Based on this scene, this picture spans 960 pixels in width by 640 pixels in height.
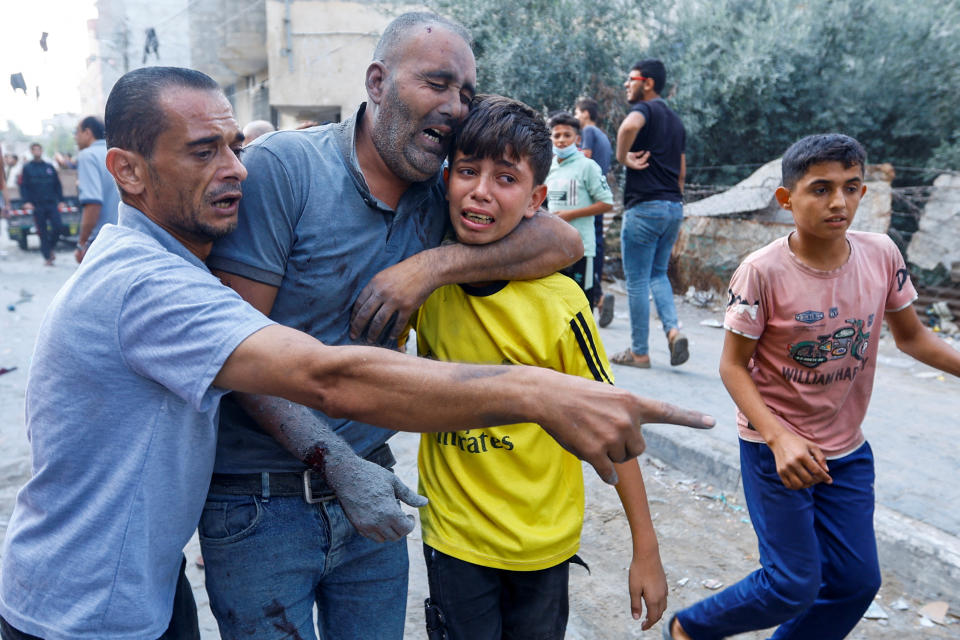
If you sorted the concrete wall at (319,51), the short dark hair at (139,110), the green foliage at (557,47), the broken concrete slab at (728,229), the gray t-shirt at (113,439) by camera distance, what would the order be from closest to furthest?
the gray t-shirt at (113,439) → the short dark hair at (139,110) → the broken concrete slab at (728,229) → the green foliage at (557,47) → the concrete wall at (319,51)

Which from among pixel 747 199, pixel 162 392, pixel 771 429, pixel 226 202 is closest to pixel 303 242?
pixel 226 202

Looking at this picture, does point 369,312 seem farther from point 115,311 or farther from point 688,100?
point 688,100

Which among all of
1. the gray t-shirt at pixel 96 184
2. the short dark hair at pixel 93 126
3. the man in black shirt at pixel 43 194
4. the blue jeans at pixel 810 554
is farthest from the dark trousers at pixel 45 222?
the blue jeans at pixel 810 554

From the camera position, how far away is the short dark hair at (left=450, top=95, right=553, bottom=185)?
1.72 meters

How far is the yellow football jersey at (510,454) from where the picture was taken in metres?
1.74

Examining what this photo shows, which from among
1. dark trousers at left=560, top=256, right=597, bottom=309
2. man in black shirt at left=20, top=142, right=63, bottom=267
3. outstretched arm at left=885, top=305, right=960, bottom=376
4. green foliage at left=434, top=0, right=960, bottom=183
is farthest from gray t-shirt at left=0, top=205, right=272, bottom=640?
man in black shirt at left=20, top=142, right=63, bottom=267

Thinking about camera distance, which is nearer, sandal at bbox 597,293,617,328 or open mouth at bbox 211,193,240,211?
open mouth at bbox 211,193,240,211

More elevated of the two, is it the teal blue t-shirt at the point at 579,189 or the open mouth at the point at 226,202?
the open mouth at the point at 226,202

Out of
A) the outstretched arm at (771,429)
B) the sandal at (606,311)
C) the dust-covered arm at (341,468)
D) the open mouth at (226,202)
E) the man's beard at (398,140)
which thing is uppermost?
the man's beard at (398,140)

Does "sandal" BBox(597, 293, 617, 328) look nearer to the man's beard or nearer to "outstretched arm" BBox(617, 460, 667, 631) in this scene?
"outstretched arm" BBox(617, 460, 667, 631)

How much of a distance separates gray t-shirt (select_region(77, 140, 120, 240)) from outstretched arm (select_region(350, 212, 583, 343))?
5.20 metres

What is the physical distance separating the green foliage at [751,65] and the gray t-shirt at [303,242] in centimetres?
973

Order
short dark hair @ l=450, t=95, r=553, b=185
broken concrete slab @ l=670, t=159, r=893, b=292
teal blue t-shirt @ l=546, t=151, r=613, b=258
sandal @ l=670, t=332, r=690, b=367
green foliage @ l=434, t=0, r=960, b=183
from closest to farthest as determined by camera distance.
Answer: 1. short dark hair @ l=450, t=95, r=553, b=185
2. sandal @ l=670, t=332, r=690, b=367
3. teal blue t-shirt @ l=546, t=151, r=613, b=258
4. broken concrete slab @ l=670, t=159, r=893, b=292
5. green foliage @ l=434, t=0, r=960, b=183

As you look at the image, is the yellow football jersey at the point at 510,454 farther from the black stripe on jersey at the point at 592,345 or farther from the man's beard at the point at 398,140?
the man's beard at the point at 398,140
